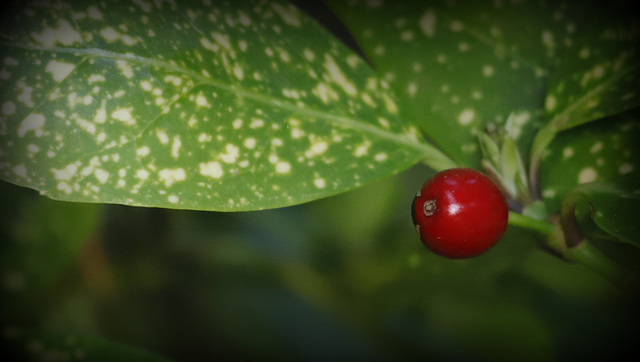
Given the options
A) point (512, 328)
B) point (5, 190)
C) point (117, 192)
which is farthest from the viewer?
point (512, 328)

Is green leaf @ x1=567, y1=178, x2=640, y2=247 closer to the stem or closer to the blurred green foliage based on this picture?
the stem

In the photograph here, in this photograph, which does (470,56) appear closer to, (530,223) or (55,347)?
(530,223)

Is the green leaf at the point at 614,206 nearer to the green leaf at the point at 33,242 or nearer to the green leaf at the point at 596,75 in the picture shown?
the green leaf at the point at 596,75

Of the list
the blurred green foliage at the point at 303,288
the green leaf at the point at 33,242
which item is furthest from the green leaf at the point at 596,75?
the green leaf at the point at 33,242

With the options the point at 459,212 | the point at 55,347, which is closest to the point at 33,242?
the point at 55,347

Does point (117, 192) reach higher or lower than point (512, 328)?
higher

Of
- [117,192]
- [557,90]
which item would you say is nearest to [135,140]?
[117,192]

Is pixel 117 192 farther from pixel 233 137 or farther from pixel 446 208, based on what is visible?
pixel 446 208

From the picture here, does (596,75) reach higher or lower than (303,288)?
Answer: higher
